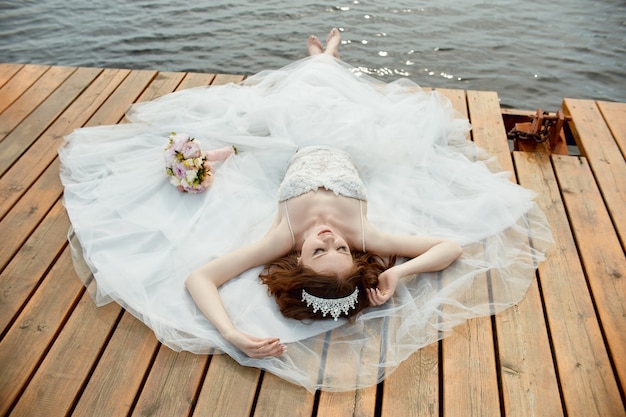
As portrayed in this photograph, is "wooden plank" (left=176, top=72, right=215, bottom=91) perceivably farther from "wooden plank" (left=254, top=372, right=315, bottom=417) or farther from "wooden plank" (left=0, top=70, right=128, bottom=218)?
"wooden plank" (left=254, top=372, right=315, bottom=417)

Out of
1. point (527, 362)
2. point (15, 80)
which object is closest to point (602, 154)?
point (527, 362)

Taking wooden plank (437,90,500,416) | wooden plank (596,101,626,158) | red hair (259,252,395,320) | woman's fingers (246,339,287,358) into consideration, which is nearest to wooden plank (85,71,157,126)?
red hair (259,252,395,320)

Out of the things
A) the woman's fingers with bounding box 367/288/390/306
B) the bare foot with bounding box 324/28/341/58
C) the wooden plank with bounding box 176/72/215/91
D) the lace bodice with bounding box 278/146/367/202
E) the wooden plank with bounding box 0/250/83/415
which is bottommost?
the wooden plank with bounding box 176/72/215/91

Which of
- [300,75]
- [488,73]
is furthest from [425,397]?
[488,73]

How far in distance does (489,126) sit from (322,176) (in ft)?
5.99

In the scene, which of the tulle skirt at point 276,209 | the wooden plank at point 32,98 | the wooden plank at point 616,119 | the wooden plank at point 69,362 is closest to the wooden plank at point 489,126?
the tulle skirt at point 276,209

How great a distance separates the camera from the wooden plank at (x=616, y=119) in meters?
4.46

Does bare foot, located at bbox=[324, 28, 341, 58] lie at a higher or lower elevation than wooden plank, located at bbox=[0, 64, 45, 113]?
higher

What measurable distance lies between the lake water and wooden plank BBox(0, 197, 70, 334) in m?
3.36

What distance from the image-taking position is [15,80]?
524cm

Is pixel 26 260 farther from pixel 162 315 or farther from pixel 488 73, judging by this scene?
pixel 488 73

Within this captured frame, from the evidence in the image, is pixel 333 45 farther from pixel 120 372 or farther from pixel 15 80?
pixel 120 372

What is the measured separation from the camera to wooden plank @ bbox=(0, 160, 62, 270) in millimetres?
3416

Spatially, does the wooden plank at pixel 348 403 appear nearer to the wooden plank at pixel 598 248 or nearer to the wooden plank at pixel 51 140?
the wooden plank at pixel 598 248
